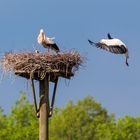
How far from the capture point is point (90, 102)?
41.6m

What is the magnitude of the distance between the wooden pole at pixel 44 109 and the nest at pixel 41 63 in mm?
106

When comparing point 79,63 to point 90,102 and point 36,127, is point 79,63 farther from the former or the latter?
point 90,102

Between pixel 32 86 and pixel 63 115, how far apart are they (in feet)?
102

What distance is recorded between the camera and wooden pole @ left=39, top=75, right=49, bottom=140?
8.70 meters

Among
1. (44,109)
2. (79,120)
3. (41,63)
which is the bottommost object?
(44,109)

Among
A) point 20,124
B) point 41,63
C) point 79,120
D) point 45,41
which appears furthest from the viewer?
point 79,120

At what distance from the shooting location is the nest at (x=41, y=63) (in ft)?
30.8

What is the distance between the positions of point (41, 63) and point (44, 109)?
2.83 ft

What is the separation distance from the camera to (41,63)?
31.3 ft

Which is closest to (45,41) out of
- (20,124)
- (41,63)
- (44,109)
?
(41,63)

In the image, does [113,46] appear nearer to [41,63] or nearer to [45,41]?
[41,63]

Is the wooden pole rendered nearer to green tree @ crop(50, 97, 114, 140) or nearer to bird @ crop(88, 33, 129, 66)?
bird @ crop(88, 33, 129, 66)

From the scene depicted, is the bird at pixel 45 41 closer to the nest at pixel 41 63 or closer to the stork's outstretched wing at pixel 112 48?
the nest at pixel 41 63

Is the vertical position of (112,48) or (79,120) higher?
(79,120)
